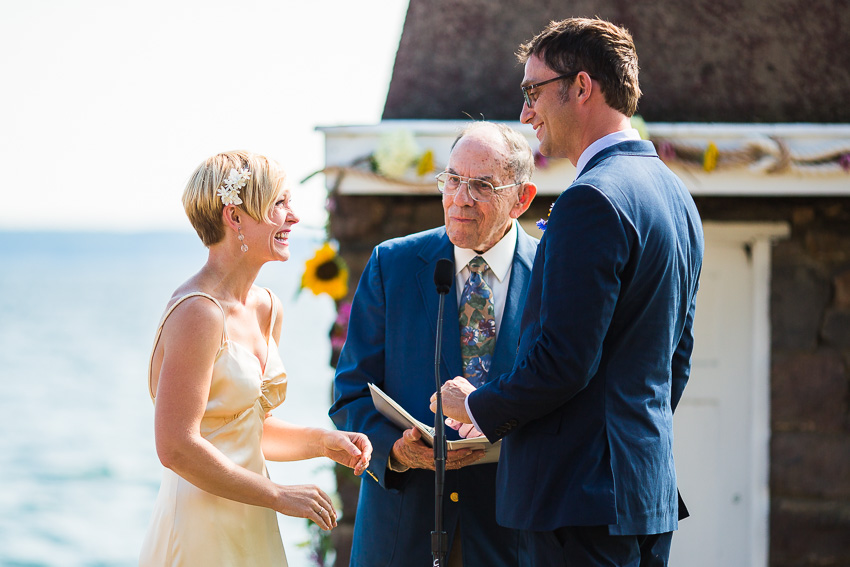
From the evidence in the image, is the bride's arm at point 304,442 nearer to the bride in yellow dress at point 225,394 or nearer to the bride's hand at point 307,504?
the bride in yellow dress at point 225,394

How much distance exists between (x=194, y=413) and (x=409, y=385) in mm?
714

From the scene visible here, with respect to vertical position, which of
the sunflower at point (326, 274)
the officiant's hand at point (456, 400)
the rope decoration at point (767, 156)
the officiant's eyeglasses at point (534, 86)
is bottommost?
the officiant's hand at point (456, 400)

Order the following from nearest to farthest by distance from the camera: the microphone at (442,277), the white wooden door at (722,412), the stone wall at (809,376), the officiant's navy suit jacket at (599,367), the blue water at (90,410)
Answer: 1. the officiant's navy suit jacket at (599,367)
2. the microphone at (442,277)
3. the stone wall at (809,376)
4. the white wooden door at (722,412)
5. the blue water at (90,410)

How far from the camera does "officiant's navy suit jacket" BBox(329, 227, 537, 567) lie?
8.45 feet

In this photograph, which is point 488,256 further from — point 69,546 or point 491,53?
point 69,546

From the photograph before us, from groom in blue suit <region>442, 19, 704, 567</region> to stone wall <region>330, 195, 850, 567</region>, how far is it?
2.49 metres

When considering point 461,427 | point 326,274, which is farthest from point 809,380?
point 461,427

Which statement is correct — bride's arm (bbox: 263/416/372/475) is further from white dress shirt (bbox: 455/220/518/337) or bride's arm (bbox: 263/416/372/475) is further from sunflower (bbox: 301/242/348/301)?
sunflower (bbox: 301/242/348/301)

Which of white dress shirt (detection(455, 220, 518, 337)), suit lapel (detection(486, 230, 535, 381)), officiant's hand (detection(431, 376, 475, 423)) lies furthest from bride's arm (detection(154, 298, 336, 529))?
white dress shirt (detection(455, 220, 518, 337))

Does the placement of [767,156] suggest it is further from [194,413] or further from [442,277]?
[194,413]

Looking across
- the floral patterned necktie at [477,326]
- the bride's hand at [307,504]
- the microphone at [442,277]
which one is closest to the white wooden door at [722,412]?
the floral patterned necktie at [477,326]

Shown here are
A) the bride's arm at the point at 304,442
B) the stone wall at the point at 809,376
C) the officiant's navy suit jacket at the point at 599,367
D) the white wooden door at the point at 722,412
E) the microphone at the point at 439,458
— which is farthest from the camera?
the white wooden door at the point at 722,412

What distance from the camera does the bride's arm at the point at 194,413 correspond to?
218 cm

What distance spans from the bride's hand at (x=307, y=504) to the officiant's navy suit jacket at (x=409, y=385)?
11.6 inches
